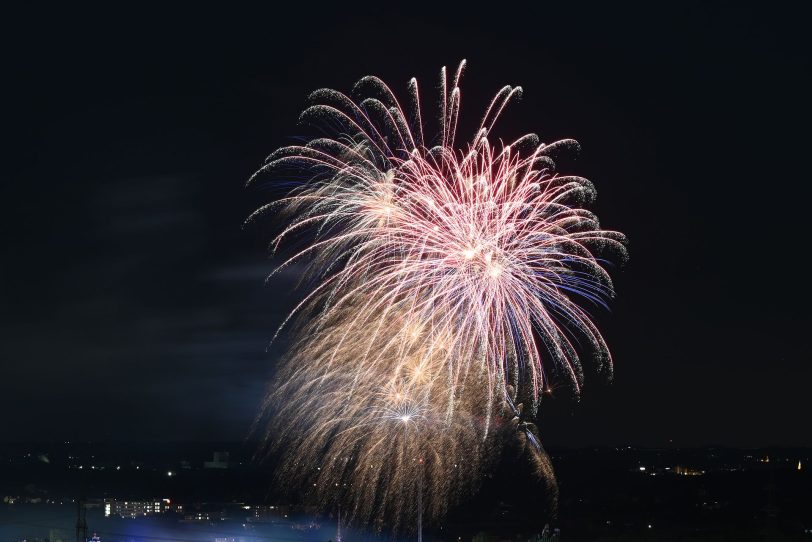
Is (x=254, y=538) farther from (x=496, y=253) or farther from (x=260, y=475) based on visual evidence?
(x=260, y=475)

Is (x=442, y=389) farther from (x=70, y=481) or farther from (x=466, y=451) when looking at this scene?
(x=70, y=481)

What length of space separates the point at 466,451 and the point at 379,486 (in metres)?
44.9

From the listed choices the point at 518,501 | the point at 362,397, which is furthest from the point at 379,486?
the point at 362,397

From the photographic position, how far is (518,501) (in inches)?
2527

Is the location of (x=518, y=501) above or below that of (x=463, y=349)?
below

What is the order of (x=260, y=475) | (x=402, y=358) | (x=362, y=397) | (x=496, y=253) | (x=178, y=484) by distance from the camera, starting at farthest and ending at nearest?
(x=260, y=475) → (x=178, y=484) → (x=362, y=397) → (x=402, y=358) → (x=496, y=253)

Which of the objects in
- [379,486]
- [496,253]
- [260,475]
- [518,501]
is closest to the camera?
[496,253]

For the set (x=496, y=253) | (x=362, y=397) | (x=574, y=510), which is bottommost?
(x=574, y=510)

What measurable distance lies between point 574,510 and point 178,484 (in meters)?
66.7

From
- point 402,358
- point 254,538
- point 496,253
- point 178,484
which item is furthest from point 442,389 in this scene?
point 178,484

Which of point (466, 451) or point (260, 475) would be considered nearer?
point (466, 451)

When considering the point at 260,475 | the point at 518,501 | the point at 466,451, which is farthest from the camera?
the point at 260,475

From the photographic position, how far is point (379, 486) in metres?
73.8

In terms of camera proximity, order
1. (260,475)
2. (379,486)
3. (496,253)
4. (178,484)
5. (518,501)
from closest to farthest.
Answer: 1. (496,253)
2. (518,501)
3. (379,486)
4. (178,484)
5. (260,475)
